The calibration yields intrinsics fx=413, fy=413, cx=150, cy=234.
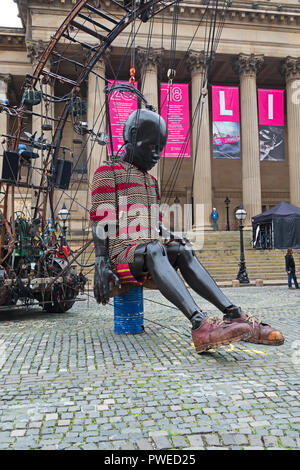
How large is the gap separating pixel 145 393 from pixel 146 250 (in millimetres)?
1609

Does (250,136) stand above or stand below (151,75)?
below

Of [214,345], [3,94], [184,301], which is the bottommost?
[214,345]

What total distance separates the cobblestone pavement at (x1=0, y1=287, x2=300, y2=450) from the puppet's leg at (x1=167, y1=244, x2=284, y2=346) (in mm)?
233

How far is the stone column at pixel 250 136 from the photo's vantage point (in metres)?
26.8

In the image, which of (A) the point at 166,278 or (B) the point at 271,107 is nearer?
(A) the point at 166,278

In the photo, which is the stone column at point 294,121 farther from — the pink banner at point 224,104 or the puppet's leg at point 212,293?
the puppet's leg at point 212,293

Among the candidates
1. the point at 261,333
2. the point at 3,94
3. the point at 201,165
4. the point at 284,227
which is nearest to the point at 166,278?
the point at 261,333

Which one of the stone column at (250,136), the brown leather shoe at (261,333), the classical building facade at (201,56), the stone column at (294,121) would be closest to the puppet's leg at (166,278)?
the brown leather shoe at (261,333)

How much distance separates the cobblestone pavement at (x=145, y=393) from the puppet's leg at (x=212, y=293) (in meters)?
Answer: 0.23

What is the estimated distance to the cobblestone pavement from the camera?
254 cm

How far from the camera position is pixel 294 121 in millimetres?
28078

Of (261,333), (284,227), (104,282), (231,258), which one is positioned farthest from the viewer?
(284,227)

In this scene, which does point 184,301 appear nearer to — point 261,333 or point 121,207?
point 261,333
